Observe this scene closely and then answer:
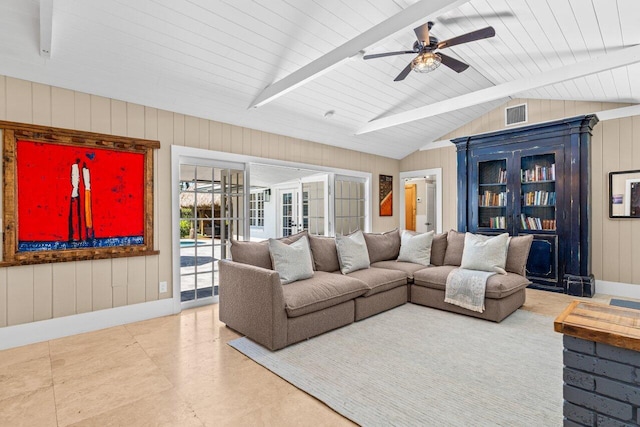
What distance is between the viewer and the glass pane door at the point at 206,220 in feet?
13.3

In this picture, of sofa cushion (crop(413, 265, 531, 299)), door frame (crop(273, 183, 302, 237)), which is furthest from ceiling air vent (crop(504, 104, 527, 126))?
door frame (crop(273, 183, 302, 237))

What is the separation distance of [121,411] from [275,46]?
3.11 m

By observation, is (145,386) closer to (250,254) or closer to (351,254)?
(250,254)

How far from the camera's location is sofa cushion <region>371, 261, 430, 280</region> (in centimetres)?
409

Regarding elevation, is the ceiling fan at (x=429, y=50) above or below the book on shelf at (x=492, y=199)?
above

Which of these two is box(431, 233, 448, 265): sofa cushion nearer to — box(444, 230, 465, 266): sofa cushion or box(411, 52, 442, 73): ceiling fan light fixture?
box(444, 230, 465, 266): sofa cushion

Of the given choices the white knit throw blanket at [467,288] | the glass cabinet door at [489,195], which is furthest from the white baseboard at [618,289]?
the white knit throw blanket at [467,288]

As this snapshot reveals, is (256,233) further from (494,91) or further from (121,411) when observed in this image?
(121,411)

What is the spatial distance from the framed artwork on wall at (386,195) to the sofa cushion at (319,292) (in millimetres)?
3395

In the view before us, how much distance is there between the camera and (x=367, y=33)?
8.84 feet

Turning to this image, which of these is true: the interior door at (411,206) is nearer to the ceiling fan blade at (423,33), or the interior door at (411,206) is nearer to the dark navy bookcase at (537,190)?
the dark navy bookcase at (537,190)

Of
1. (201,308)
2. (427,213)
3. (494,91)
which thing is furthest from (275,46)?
(427,213)

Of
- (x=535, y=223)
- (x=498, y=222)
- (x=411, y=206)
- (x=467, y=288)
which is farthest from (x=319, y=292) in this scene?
(x=411, y=206)

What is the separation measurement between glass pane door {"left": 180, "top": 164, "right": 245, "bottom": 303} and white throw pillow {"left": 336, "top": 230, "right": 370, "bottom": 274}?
55.2 inches
